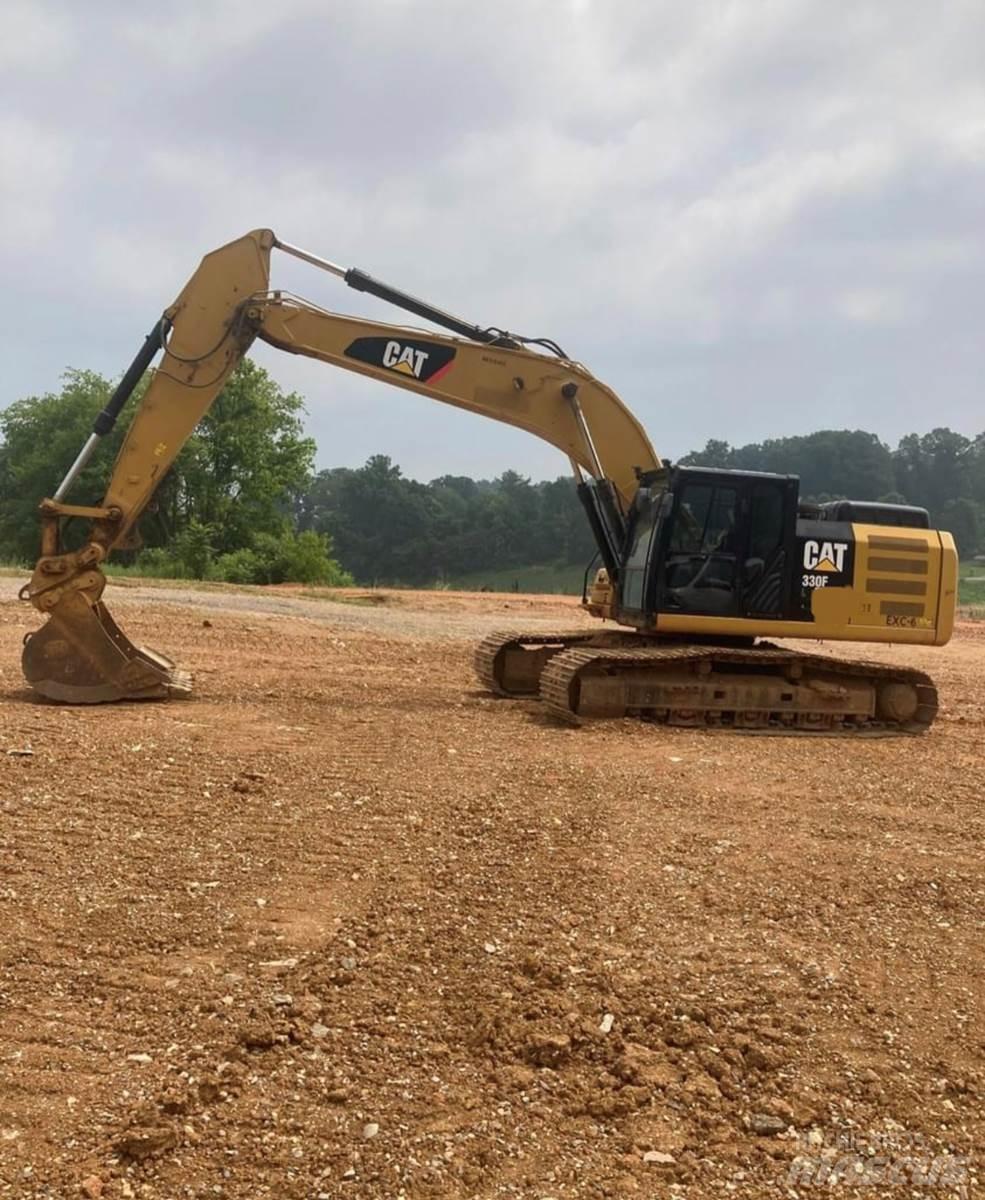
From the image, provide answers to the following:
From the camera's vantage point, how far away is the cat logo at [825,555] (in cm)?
970

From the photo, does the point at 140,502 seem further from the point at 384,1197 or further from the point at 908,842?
the point at 384,1197

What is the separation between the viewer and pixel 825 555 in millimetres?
9719

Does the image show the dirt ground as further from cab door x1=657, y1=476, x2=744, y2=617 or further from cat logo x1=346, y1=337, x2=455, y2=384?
cat logo x1=346, y1=337, x2=455, y2=384

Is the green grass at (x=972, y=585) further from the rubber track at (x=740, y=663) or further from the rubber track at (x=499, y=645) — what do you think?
the rubber track at (x=499, y=645)

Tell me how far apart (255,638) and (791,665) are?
26.8 ft

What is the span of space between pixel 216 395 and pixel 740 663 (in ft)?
18.5

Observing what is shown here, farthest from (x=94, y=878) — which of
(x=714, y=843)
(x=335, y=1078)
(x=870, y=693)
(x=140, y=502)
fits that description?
(x=870, y=693)

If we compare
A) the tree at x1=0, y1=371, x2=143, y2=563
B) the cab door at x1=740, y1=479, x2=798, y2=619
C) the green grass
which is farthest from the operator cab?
the tree at x1=0, y1=371, x2=143, y2=563

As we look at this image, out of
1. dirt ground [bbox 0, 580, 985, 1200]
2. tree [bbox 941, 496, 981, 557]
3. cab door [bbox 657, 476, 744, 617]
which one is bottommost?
dirt ground [bbox 0, 580, 985, 1200]

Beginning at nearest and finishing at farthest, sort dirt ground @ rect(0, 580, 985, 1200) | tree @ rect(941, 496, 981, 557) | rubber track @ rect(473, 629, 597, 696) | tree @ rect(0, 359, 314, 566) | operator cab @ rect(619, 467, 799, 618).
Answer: dirt ground @ rect(0, 580, 985, 1200) < operator cab @ rect(619, 467, 799, 618) < rubber track @ rect(473, 629, 597, 696) < tree @ rect(0, 359, 314, 566) < tree @ rect(941, 496, 981, 557)

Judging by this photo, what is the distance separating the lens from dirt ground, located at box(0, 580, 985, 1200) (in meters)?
2.77

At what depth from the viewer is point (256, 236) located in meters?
9.61

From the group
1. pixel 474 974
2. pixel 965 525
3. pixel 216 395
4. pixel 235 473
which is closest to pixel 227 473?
pixel 235 473

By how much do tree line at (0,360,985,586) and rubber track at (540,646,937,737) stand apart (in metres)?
4.78
